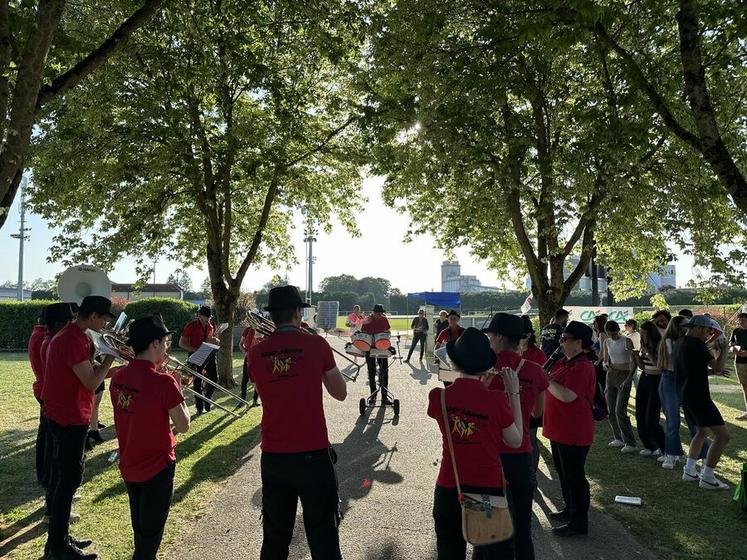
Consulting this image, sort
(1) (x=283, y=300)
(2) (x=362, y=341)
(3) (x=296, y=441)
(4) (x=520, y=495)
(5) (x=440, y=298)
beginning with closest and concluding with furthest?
1. (3) (x=296, y=441)
2. (1) (x=283, y=300)
3. (4) (x=520, y=495)
4. (2) (x=362, y=341)
5. (5) (x=440, y=298)

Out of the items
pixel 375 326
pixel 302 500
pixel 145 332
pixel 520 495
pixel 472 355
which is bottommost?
pixel 520 495

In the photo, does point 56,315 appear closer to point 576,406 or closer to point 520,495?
point 520,495

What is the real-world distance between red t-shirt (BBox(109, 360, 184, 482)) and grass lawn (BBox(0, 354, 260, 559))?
1612 mm

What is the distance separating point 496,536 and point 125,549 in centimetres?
343

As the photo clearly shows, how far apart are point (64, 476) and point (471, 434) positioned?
3365 millimetres

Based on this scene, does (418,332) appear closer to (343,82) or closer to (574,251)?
(574,251)

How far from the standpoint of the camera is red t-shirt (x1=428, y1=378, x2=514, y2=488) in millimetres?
3020

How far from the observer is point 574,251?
1473cm

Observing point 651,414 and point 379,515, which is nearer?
point 379,515

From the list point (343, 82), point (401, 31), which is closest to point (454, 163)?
point (401, 31)

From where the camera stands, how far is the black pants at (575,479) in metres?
4.74

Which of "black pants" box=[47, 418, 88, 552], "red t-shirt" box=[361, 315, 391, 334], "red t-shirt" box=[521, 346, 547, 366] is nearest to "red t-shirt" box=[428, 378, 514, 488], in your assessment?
"red t-shirt" box=[521, 346, 547, 366]

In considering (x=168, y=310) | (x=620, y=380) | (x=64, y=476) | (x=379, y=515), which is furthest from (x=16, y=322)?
(x=620, y=380)

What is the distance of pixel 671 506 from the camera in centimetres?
561
